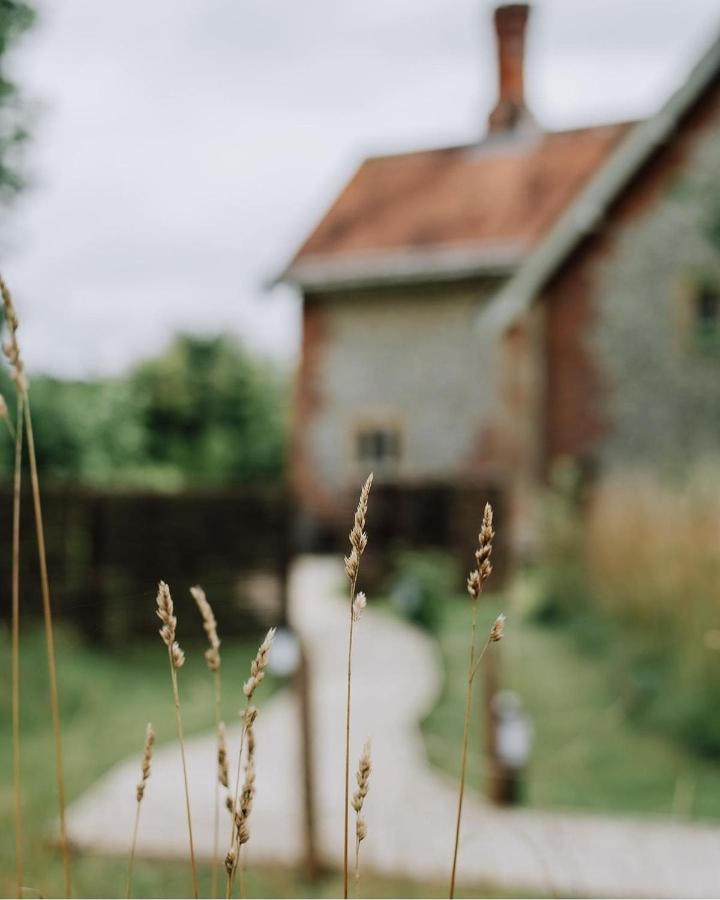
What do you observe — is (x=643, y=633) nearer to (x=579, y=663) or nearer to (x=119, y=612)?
(x=579, y=663)

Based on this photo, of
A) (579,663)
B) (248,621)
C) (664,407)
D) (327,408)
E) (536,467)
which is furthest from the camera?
(327,408)

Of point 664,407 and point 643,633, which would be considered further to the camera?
point 664,407

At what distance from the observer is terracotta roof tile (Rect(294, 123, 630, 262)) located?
49.8 feet

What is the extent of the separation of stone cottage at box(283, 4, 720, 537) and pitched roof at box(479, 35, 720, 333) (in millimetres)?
26

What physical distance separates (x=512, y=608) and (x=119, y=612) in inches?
148

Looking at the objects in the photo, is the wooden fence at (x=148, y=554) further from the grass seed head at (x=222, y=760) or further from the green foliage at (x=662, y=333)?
the grass seed head at (x=222, y=760)

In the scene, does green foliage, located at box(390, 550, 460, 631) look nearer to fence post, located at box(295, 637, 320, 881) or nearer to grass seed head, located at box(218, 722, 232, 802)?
fence post, located at box(295, 637, 320, 881)

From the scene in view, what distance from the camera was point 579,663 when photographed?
7.93 meters

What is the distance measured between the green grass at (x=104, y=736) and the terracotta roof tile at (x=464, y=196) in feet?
28.1

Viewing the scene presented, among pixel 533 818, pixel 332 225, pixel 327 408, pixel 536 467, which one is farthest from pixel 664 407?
pixel 533 818

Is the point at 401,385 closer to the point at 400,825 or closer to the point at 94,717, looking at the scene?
the point at 94,717

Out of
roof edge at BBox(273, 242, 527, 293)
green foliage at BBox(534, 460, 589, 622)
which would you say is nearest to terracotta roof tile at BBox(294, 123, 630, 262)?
roof edge at BBox(273, 242, 527, 293)

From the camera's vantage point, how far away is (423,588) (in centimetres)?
1011

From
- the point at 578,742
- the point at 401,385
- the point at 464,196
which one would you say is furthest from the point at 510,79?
the point at 578,742
